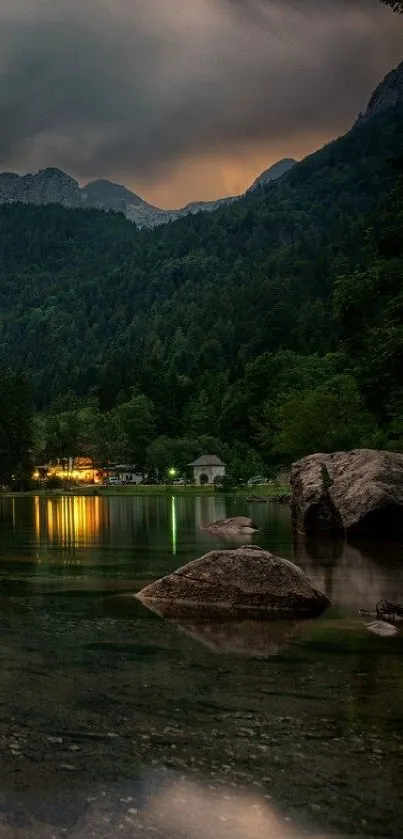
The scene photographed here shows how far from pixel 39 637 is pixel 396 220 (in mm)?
30948

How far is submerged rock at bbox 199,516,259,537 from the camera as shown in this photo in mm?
44938

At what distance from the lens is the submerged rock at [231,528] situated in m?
44.9

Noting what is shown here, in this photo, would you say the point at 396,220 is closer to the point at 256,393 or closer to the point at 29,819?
the point at 29,819

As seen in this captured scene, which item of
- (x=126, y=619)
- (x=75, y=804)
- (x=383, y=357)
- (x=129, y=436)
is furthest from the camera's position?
(x=129, y=436)

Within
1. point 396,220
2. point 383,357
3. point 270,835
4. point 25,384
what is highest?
point 25,384

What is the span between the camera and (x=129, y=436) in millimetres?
198625

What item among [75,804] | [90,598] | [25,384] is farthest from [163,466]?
[75,804]

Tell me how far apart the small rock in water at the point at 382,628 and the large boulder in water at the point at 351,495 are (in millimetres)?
23768

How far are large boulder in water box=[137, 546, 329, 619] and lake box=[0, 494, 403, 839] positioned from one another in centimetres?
86

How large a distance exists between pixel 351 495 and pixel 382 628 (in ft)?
87.3

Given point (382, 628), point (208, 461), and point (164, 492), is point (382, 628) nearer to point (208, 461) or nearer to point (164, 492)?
point (164, 492)

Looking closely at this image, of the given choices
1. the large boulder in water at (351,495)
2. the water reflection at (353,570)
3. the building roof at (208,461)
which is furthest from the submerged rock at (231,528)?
the building roof at (208,461)

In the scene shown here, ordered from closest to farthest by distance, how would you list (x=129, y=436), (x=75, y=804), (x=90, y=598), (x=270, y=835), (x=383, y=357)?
(x=270, y=835), (x=75, y=804), (x=90, y=598), (x=383, y=357), (x=129, y=436)

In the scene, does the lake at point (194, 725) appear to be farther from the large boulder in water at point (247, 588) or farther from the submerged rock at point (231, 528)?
the submerged rock at point (231, 528)
